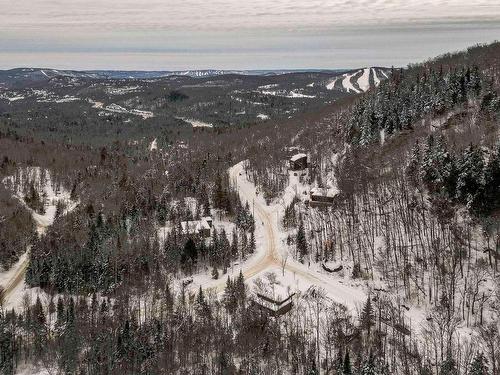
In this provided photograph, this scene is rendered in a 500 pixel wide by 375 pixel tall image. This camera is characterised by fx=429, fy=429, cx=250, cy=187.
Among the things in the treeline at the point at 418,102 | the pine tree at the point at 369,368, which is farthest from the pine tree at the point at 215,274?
the treeline at the point at 418,102

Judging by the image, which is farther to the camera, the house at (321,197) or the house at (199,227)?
the house at (321,197)

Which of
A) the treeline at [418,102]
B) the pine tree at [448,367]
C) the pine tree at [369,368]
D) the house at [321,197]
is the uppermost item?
the treeline at [418,102]

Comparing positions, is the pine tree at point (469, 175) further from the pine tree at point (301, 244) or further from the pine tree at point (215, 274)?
the pine tree at point (215, 274)

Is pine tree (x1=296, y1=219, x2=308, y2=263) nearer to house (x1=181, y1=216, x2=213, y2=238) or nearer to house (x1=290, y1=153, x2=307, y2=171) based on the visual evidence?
house (x1=181, y1=216, x2=213, y2=238)

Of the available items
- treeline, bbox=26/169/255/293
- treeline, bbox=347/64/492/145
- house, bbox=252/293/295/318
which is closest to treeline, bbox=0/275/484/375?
house, bbox=252/293/295/318

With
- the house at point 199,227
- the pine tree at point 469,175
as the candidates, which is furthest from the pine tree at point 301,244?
the pine tree at point 469,175

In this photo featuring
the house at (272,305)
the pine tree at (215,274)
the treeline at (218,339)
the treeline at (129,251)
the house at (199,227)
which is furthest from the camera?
the house at (199,227)

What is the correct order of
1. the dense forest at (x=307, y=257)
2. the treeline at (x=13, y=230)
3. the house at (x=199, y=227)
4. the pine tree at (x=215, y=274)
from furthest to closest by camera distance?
the treeline at (x=13, y=230) < the house at (x=199, y=227) < the pine tree at (x=215, y=274) < the dense forest at (x=307, y=257)

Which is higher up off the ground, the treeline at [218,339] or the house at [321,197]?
the house at [321,197]
